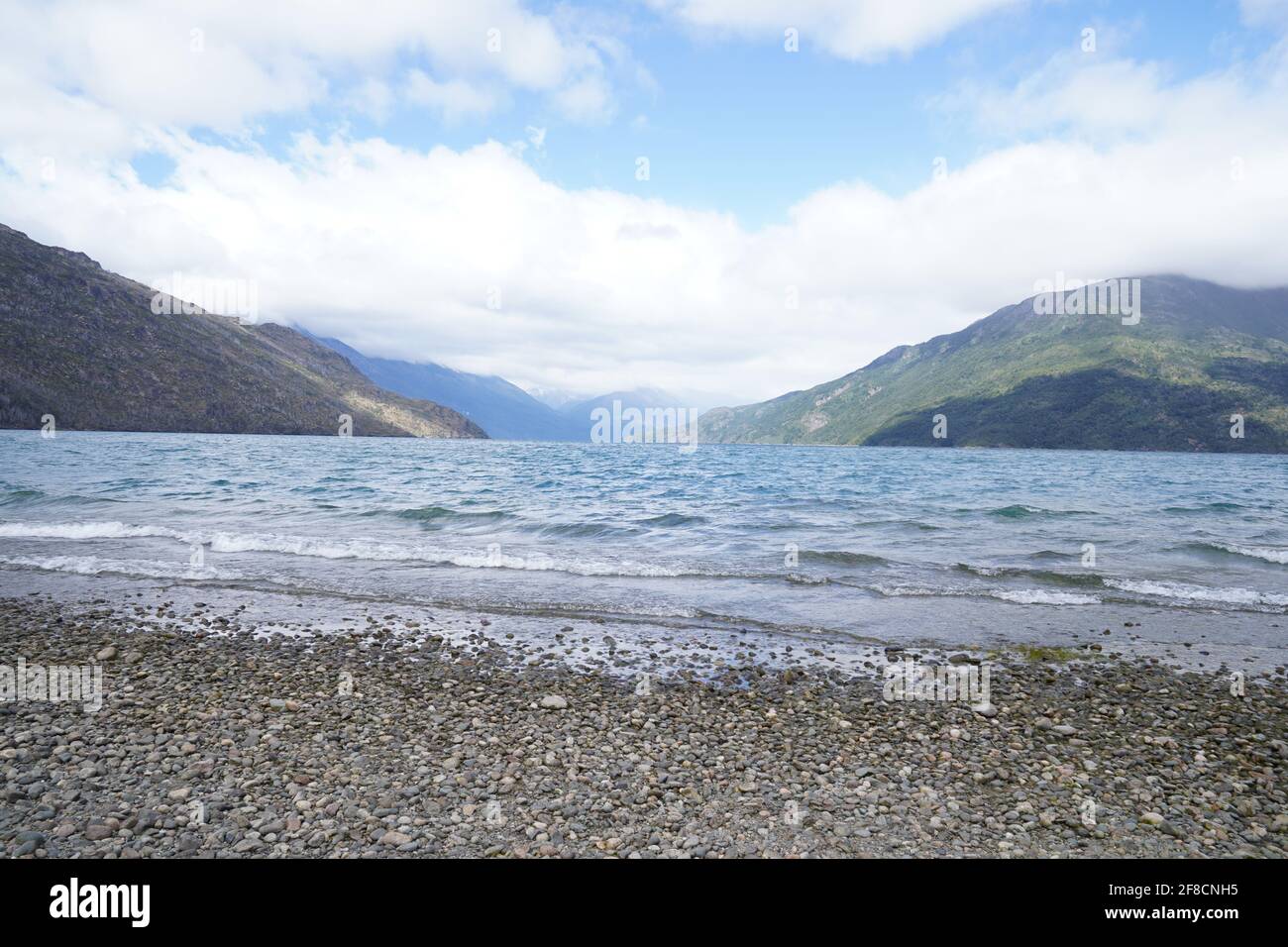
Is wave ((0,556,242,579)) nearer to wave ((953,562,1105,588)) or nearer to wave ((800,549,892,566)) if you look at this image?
wave ((800,549,892,566))

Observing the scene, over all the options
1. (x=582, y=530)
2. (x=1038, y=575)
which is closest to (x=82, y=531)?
(x=582, y=530)

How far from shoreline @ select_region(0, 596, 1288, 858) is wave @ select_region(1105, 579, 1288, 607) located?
7.87m

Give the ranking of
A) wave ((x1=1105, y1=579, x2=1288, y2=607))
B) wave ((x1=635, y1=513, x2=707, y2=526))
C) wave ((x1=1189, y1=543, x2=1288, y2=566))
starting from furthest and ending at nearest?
wave ((x1=635, y1=513, x2=707, y2=526)), wave ((x1=1189, y1=543, x2=1288, y2=566)), wave ((x1=1105, y1=579, x2=1288, y2=607))

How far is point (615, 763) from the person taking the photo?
7.96 m

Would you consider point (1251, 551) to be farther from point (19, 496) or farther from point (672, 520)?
point (19, 496)

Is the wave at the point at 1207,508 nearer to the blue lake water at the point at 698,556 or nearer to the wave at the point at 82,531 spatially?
the blue lake water at the point at 698,556

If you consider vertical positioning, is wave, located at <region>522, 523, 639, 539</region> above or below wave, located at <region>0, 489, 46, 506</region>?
below

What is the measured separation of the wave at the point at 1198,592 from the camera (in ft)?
57.6

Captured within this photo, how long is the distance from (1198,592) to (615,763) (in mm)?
19319

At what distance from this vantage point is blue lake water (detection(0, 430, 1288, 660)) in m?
16.2

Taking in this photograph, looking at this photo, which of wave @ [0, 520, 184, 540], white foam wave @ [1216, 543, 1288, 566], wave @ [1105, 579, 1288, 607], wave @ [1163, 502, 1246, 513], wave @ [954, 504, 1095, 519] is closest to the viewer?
wave @ [1105, 579, 1288, 607]

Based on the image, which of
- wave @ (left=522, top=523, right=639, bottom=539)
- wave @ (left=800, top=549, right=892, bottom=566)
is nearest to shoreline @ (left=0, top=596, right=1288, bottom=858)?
wave @ (left=800, top=549, right=892, bottom=566)
